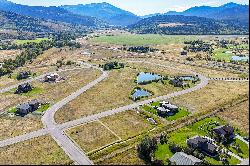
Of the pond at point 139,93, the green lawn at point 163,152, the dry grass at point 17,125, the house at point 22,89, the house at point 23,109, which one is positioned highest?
the house at point 22,89

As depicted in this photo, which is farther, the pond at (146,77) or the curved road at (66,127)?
the pond at (146,77)

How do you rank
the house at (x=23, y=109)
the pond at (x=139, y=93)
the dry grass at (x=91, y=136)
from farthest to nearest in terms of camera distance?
1. the pond at (x=139, y=93)
2. the house at (x=23, y=109)
3. the dry grass at (x=91, y=136)

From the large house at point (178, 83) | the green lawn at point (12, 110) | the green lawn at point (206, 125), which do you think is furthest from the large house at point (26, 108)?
the large house at point (178, 83)

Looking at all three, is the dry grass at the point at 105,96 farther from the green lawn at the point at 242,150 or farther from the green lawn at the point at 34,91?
the green lawn at the point at 242,150

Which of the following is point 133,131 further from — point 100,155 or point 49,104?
point 49,104

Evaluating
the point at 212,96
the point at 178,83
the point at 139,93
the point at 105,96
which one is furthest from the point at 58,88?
the point at 212,96

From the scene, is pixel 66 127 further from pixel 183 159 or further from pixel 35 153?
pixel 183 159
